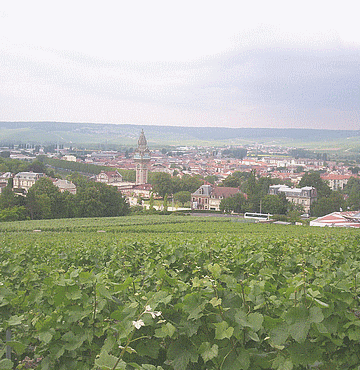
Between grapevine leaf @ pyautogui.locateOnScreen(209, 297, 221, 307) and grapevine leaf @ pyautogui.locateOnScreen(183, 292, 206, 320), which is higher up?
grapevine leaf @ pyautogui.locateOnScreen(209, 297, 221, 307)

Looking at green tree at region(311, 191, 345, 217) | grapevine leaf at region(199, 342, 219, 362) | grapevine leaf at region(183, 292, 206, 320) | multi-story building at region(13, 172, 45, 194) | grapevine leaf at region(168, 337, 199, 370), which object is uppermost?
grapevine leaf at region(183, 292, 206, 320)

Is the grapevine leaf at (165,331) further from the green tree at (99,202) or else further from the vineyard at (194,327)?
the green tree at (99,202)

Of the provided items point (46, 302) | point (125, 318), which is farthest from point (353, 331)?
point (46, 302)

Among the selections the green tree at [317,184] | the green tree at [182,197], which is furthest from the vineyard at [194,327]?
the green tree at [182,197]

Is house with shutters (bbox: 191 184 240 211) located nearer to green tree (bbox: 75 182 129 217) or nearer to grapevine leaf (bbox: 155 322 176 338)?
green tree (bbox: 75 182 129 217)

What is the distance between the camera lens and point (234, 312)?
276 centimetres

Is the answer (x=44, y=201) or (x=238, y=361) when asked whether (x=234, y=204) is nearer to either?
(x=44, y=201)

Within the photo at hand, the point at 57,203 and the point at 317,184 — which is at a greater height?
the point at 57,203

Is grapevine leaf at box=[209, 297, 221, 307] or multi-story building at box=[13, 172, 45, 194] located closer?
grapevine leaf at box=[209, 297, 221, 307]

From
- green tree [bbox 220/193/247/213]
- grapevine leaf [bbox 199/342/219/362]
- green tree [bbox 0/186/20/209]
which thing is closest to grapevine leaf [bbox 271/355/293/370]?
grapevine leaf [bbox 199/342/219/362]

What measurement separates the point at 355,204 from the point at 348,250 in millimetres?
82279

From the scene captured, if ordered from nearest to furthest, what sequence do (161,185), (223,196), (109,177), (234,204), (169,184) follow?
(234,204) → (223,196) → (161,185) → (169,184) → (109,177)

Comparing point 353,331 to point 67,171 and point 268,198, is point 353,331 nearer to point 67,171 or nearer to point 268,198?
point 268,198

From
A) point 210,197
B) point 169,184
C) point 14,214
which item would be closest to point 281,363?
point 14,214
